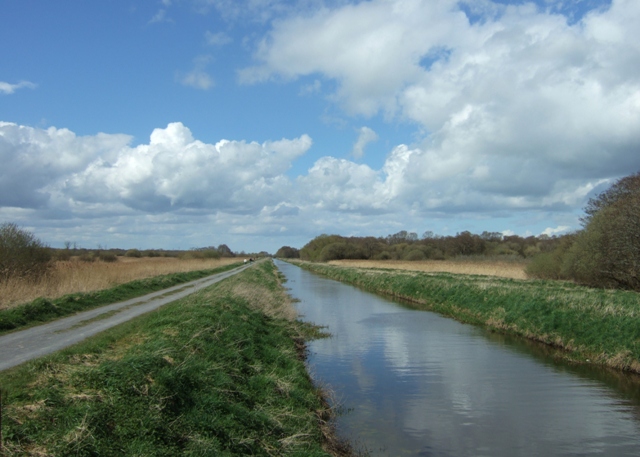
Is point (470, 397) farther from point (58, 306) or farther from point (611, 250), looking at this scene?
point (611, 250)

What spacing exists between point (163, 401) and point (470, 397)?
7.79m

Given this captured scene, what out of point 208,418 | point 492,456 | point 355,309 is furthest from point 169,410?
point 355,309

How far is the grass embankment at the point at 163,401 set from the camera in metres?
5.93

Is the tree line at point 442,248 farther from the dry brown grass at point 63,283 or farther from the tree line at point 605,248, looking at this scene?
the dry brown grass at point 63,283

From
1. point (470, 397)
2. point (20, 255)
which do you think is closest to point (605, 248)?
point (470, 397)

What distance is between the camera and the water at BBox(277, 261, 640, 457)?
30.7 ft

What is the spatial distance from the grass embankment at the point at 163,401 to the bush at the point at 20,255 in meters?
15.0

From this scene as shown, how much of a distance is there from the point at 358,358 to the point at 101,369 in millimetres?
10183

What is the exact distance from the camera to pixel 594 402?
11.7 meters

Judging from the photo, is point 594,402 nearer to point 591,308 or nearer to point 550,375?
point 550,375

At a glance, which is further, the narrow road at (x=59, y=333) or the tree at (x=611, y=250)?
the tree at (x=611, y=250)

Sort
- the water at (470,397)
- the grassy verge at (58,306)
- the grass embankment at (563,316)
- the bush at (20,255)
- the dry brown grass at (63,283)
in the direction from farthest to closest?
the bush at (20,255), the dry brown grass at (63,283), the grass embankment at (563,316), the grassy verge at (58,306), the water at (470,397)

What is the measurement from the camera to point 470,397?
12078 mm

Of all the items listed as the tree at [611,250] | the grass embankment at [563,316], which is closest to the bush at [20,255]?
the grass embankment at [563,316]
